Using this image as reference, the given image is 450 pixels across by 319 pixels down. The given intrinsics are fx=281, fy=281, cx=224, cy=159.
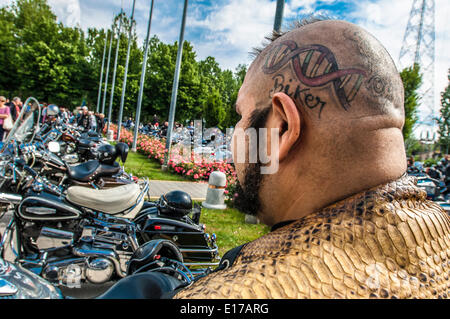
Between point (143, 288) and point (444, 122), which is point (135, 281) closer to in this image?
point (143, 288)

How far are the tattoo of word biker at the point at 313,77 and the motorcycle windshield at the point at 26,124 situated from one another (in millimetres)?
3325

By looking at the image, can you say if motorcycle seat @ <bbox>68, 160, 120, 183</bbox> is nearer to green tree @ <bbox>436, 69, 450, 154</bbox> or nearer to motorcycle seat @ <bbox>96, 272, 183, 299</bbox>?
motorcycle seat @ <bbox>96, 272, 183, 299</bbox>

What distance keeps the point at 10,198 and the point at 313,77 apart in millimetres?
3402

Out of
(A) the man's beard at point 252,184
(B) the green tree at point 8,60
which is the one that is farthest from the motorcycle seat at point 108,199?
(B) the green tree at point 8,60

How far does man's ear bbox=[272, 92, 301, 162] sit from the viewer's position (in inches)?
31.1

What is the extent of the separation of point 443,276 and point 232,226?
5.29 metres

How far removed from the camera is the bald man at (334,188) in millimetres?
Answer: 646

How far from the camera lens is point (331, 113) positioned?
2.53 feet

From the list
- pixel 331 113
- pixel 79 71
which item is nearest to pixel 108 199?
pixel 331 113

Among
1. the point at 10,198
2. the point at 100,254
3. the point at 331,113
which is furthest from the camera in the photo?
the point at 100,254

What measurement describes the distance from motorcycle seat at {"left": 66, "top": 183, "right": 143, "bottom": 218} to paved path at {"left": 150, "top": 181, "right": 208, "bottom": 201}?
3.79 m

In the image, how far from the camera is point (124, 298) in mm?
771

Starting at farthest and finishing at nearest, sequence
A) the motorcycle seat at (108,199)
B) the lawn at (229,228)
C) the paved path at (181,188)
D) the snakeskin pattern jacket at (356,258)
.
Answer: the paved path at (181,188) < the lawn at (229,228) < the motorcycle seat at (108,199) < the snakeskin pattern jacket at (356,258)

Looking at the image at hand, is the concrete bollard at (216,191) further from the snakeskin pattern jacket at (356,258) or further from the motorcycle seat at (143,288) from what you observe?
the snakeskin pattern jacket at (356,258)
